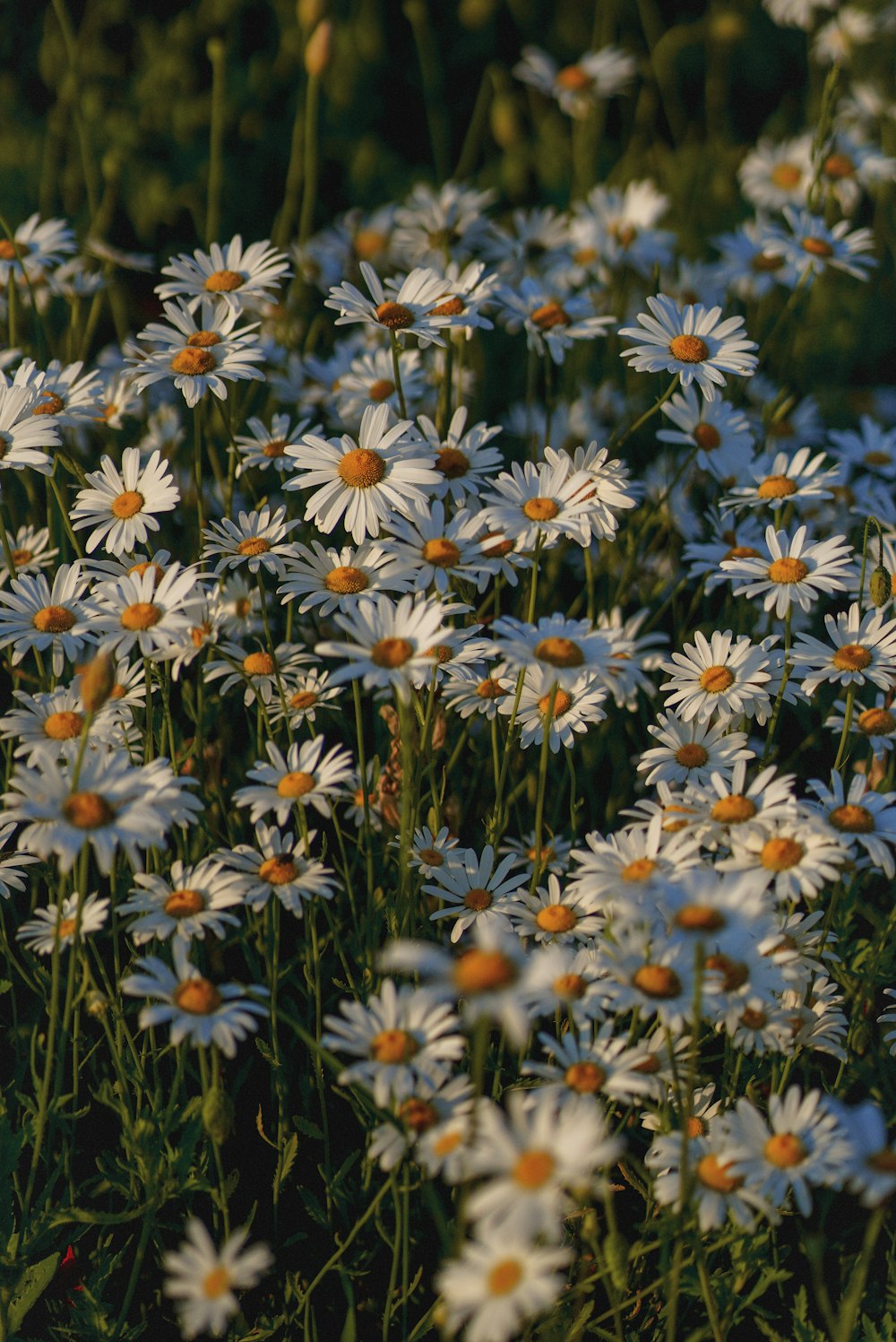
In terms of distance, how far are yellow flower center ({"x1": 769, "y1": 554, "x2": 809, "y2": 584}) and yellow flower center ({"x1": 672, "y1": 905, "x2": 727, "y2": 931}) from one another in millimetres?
1028

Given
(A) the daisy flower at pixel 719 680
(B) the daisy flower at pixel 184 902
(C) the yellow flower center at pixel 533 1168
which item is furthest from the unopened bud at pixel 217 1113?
(A) the daisy flower at pixel 719 680

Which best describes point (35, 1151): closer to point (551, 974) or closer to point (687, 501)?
point (551, 974)

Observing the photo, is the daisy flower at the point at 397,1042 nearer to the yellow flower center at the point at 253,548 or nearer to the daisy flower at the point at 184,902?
the daisy flower at the point at 184,902

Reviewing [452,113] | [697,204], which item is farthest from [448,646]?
[452,113]

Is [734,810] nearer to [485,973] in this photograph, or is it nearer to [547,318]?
[485,973]

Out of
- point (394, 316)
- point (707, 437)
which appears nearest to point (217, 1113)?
point (394, 316)

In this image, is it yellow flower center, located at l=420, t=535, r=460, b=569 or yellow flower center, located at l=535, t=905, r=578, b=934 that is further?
yellow flower center, located at l=420, t=535, r=460, b=569

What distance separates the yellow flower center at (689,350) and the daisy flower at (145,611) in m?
1.11

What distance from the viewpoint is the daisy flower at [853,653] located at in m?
2.25

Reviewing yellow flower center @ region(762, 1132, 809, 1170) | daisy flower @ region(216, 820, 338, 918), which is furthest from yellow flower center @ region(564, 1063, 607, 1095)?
daisy flower @ region(216, 820, 338, 918)

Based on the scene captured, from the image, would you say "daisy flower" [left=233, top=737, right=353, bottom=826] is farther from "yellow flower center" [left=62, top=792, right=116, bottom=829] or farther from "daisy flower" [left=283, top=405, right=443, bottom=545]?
"daisy flower" [left=283, top=405, right=443, bottom=545]

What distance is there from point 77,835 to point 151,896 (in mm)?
306

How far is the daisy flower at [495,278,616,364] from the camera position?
2.89 meters

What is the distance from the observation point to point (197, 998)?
1729 millimetres
